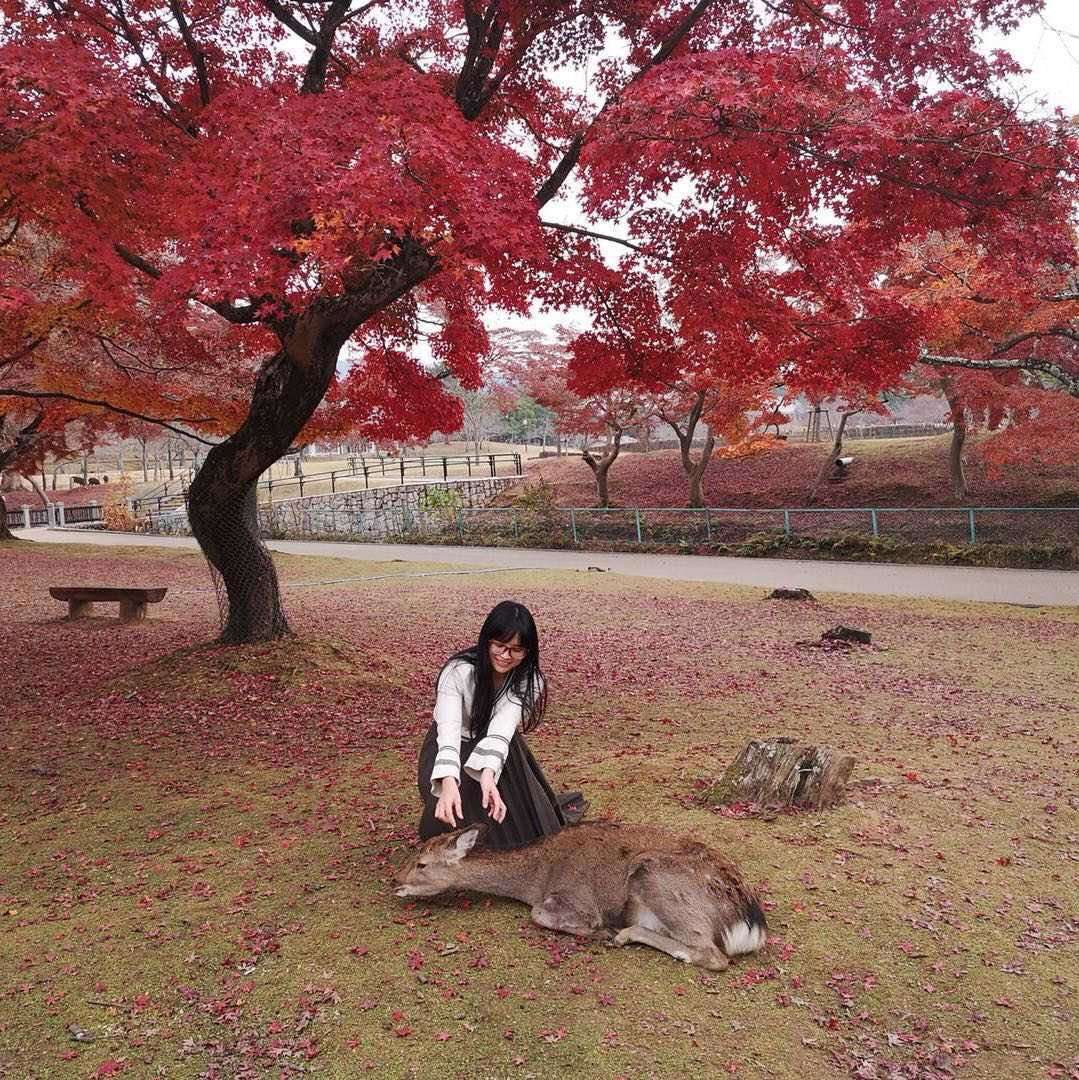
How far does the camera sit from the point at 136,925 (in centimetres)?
363

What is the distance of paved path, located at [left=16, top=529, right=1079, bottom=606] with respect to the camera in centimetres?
1393

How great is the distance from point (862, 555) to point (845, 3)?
1283 cm

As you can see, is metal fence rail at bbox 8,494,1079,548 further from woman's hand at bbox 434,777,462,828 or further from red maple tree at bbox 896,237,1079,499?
woman's hand at bbox 434,777,462,828

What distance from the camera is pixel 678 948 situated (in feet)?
10.4

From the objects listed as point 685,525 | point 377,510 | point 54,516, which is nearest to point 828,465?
point 685,525

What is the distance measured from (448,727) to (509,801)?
394mm

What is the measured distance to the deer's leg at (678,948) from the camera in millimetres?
3125

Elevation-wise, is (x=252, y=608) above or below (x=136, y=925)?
above

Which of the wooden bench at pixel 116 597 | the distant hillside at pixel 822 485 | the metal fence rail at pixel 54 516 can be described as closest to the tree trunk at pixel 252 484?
the wooden bench at pixel 116 597

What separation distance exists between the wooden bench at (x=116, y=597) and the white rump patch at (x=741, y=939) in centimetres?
928

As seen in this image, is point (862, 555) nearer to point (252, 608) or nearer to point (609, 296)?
point (609, 296)

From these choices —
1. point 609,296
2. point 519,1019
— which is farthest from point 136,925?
point 609,296

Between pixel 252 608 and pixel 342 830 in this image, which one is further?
pixel 252 608

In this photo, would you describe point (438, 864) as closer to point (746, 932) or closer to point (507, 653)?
point (507, 653)
